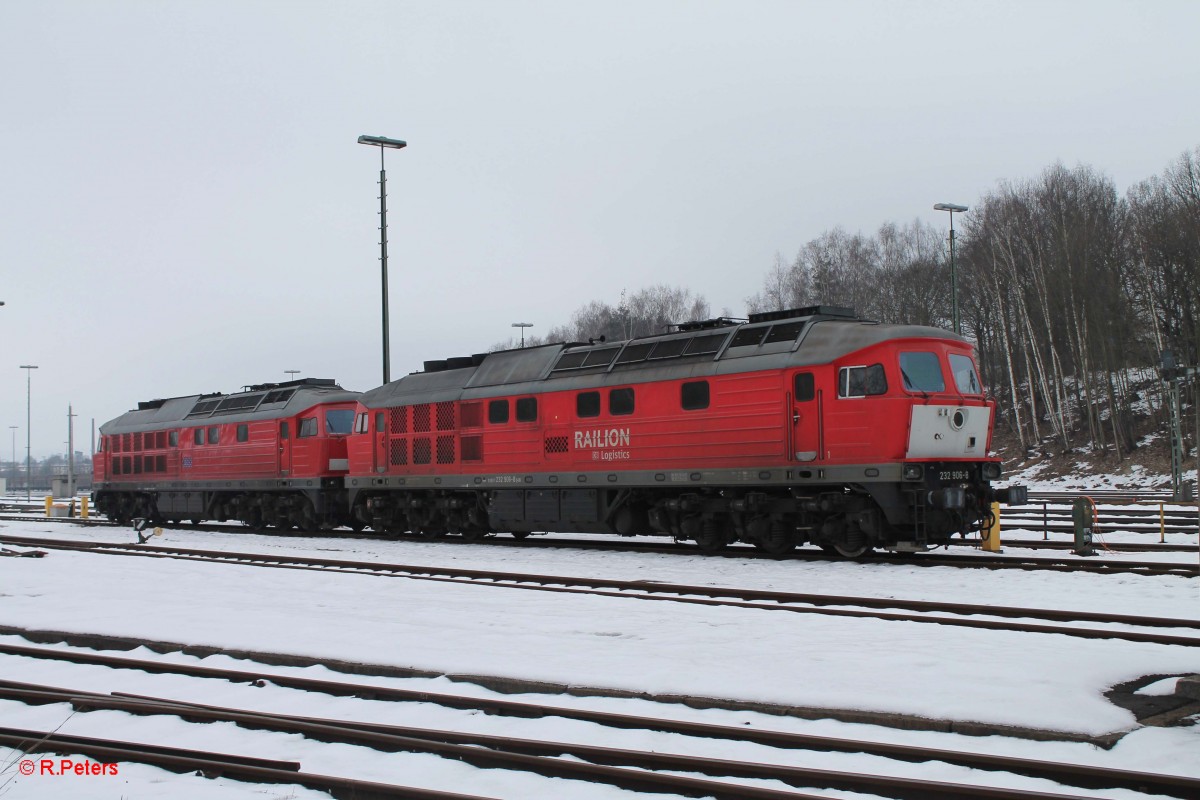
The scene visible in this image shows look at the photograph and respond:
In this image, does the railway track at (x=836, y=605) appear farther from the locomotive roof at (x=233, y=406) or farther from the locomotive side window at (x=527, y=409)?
the locomotive roof at (x=233, y=406)

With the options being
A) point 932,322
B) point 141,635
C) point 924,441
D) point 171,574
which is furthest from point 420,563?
point 932,322

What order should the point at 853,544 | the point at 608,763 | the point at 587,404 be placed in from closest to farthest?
the point at 608,763 → the point at 853,544 → the point at 587,404

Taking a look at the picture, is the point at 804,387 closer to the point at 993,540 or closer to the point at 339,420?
the point at 993,540

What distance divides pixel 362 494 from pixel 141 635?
14992mm

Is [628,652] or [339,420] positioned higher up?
[339,420]

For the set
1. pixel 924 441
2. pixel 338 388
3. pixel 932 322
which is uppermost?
pixel 932 322

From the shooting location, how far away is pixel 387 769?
22.2ft

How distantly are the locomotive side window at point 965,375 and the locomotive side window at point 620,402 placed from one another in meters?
5.92

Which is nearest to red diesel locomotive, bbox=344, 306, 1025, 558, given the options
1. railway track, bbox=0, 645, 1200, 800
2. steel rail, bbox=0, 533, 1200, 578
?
steel rail, bbox=0, 533, 1200, 578

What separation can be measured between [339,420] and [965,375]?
56.2ft

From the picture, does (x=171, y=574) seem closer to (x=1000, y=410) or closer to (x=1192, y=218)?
(x=1192, y=218)

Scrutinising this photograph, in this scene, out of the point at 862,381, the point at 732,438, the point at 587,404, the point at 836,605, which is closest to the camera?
the point at 836,605

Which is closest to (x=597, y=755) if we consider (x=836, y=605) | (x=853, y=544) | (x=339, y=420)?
(x=836, y=605)

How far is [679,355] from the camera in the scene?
1941 cm
